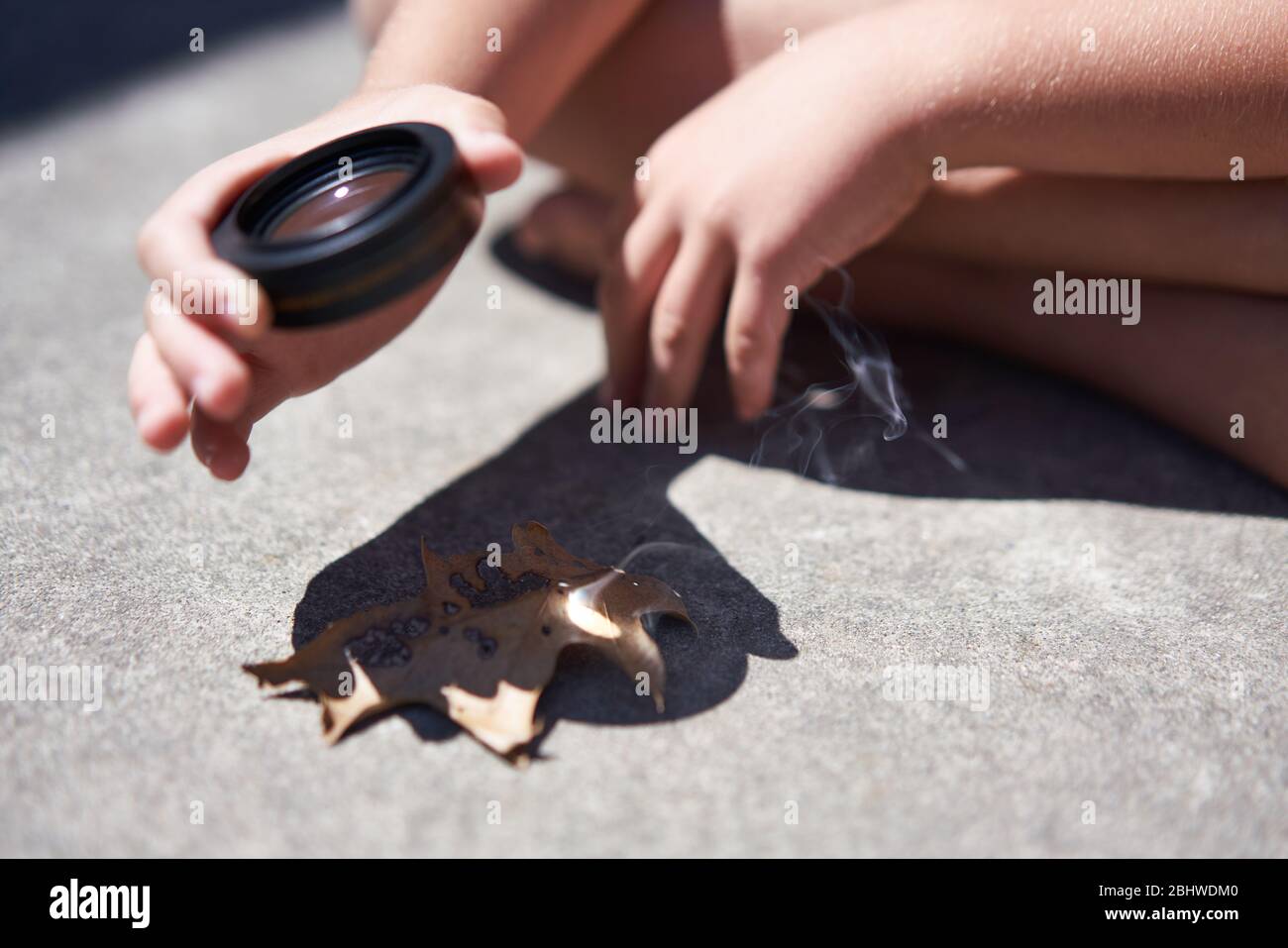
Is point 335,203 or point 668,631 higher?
point 335,203

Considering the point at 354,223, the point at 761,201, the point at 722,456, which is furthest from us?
the point at 722,456

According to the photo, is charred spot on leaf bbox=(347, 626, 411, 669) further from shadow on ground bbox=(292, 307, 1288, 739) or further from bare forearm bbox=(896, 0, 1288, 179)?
bare forearm bbox=(896, 0, 1288, 179)

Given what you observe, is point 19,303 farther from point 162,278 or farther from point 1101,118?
point 1101,118

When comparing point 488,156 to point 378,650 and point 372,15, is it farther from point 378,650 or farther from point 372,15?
point 372,15

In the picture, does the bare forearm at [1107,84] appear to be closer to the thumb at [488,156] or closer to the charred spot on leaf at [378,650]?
the thumb at [488,156]

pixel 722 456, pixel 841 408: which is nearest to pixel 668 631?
pixel 722 456

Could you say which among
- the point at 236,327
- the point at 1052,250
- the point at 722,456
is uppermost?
the point at 236,327

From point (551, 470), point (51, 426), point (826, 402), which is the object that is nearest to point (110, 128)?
point (51, 426)

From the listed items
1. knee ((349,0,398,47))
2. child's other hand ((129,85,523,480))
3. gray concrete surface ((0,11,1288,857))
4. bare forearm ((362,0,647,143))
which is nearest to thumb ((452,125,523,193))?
child's other hand ((129,85,523,480))
